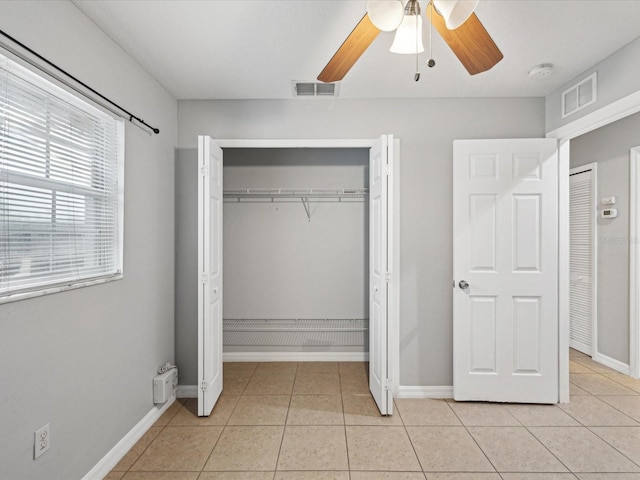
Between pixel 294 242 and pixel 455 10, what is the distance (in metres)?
2.97

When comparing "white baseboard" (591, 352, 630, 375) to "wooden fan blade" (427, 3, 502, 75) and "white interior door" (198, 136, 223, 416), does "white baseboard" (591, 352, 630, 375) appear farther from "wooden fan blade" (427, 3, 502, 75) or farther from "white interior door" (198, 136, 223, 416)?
"white interior door" (198, 136, 223, 416)

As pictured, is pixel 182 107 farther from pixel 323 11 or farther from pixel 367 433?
pixel 367 433

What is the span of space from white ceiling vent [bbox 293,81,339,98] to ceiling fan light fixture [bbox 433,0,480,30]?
1.60m

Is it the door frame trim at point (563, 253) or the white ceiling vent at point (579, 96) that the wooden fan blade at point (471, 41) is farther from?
the door frame trim at point (563, 253)

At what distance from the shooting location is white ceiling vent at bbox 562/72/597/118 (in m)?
2.58

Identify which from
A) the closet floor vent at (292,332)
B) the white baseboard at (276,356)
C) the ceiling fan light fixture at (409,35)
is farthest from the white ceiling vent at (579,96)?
the white baseboard at (276,356)

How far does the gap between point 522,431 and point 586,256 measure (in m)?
2.47

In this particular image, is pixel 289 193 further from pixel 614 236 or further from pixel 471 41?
pixel 614 236

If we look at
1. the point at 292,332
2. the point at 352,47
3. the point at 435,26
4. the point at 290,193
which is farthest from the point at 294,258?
the point at 435,26

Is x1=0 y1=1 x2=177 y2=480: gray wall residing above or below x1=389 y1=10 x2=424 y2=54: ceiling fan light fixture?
below

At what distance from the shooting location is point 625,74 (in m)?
2.32

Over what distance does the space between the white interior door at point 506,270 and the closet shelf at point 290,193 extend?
130 centimetres

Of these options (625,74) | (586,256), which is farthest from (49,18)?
(586,256)

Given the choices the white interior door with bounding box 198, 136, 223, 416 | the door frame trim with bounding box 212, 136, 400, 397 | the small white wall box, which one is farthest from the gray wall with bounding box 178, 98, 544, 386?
the small white wall box
